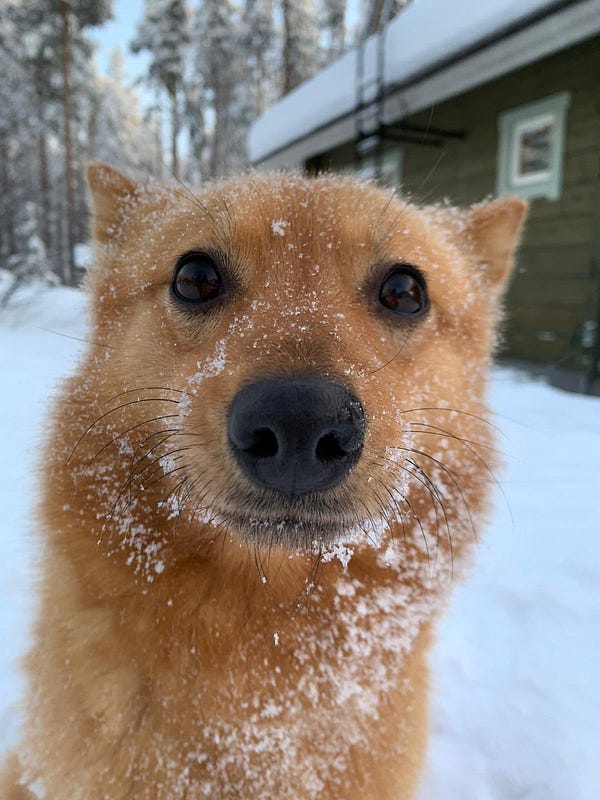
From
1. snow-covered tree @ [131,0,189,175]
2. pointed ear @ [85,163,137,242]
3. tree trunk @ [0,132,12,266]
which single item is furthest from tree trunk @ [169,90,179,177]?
pointed ear @ [85,163,137,242]

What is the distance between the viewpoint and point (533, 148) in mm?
8719

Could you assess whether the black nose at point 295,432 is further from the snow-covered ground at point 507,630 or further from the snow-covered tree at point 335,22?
the snow-covered tree at point 335,22

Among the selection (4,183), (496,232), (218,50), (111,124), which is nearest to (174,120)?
(218,50)

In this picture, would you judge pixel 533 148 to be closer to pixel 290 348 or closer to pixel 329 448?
pixel 290 348

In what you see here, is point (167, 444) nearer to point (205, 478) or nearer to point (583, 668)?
point (205, 478)

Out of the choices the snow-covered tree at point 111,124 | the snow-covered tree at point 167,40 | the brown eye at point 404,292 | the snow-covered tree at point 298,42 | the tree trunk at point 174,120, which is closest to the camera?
the brown eye at point 404,292

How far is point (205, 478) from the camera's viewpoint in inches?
54.9

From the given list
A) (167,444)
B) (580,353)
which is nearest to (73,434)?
(167,444)

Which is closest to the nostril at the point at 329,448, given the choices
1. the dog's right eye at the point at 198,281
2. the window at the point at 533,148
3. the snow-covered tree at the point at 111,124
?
the dog's right eye at the point at 198,281

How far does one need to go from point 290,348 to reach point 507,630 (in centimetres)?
233

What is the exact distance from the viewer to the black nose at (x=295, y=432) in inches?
46.6

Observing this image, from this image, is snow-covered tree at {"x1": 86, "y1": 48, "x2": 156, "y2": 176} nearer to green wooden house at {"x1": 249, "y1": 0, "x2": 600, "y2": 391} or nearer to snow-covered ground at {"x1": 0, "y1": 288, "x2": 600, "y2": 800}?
green wooden house at {"x1": 249, "y1": 0, "x2": 600, "y2": 391}

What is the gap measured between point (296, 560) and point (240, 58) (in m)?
29.5

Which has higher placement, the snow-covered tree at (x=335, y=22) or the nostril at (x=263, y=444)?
the snow-covered tree at (x=335, y=22)
